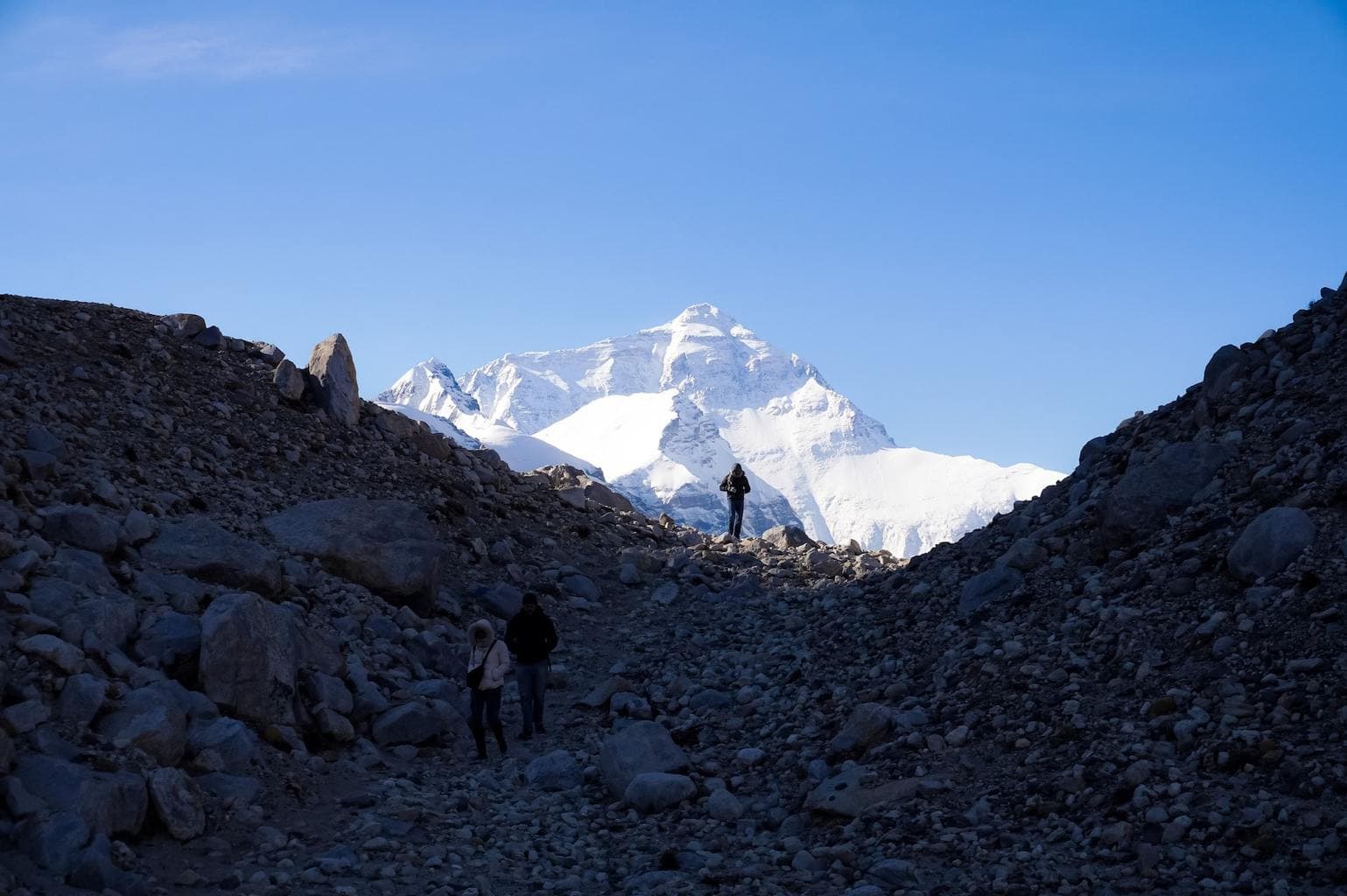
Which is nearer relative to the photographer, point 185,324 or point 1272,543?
point 1272,543

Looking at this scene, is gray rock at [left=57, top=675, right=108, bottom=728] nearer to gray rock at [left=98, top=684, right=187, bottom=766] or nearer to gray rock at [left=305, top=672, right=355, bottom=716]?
gray rock at [left=98, top=684, right=187, bottom=766]

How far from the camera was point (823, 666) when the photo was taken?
16.2 metres

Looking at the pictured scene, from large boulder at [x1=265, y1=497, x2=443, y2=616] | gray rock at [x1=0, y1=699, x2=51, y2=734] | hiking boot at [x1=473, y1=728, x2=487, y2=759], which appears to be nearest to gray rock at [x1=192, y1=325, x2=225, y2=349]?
large boulder at [x1=265, y1=497, x2=443, y2=616]

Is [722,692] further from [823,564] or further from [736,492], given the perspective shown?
[736,492]

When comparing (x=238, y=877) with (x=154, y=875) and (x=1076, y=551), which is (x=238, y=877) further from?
(x=1076, y=551)

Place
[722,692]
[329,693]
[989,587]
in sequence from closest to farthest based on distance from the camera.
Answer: [329,693] < [989,587] < [722,692]

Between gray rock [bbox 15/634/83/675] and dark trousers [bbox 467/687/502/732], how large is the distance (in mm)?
4570

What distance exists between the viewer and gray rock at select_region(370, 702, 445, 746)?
13875mm

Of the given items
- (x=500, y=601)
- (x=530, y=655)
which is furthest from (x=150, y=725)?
(x=500, y=601)

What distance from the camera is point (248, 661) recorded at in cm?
1265

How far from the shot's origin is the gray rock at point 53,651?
11.1m

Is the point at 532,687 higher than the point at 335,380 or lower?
lower

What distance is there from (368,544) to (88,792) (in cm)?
858

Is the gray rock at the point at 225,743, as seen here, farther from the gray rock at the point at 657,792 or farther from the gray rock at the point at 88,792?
the gray rock at the point at 657,792
